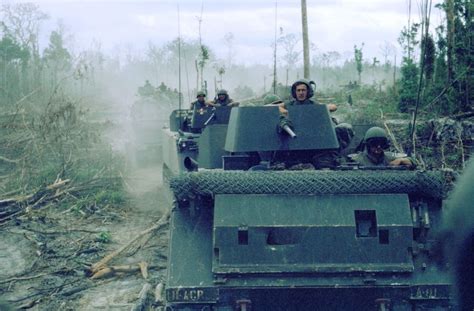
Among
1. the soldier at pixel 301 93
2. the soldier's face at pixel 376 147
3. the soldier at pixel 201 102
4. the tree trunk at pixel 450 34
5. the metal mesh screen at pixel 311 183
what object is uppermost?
the tree trunk at pixel 450 34

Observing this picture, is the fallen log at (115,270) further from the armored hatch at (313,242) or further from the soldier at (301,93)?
the armored hatch at (313,242)

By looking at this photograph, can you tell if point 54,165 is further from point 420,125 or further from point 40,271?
point 420,125

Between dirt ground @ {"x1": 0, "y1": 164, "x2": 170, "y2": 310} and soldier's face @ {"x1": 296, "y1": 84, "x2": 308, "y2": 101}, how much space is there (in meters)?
2.78

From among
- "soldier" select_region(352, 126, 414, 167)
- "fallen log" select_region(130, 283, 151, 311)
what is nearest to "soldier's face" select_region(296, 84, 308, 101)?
"soldier" select_region(352, 126, 414, 167)

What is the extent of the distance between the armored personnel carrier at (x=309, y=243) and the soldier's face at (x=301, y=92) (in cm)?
195

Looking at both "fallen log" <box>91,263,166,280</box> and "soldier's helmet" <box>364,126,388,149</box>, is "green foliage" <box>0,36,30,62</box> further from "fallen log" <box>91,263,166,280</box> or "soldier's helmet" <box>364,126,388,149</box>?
"soldier's helmet" <box>364,126,388,149</box>

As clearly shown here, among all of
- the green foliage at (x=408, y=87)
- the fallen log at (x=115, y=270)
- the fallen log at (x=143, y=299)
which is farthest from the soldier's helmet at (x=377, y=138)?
the green foliage at (x=408, y=87)

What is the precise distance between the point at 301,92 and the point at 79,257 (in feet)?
13.8

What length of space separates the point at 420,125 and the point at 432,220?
8419mm

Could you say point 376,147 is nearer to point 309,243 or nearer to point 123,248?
point 309,243

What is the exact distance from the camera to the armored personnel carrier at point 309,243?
454 cm

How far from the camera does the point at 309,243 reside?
181 inches

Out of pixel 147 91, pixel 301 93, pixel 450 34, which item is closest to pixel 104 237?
pixel 301 93

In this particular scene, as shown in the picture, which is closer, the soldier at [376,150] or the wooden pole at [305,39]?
the soldier at [376,150]
